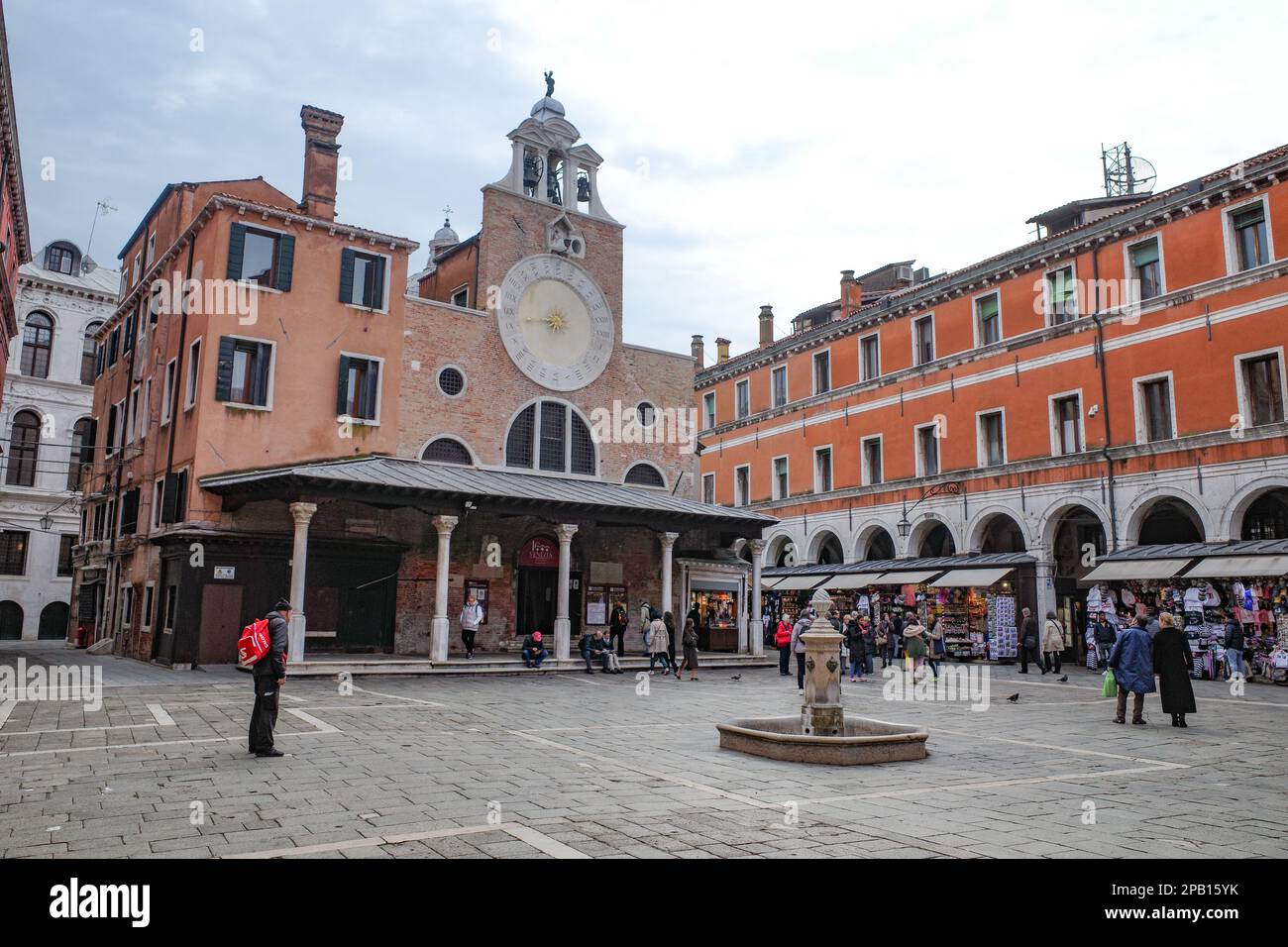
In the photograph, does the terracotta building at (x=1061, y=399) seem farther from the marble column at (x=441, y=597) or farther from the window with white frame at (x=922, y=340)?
the marble column at (x=441, y=597)

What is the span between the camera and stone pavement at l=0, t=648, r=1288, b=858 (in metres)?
5.84

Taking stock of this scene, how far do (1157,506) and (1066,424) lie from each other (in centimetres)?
340

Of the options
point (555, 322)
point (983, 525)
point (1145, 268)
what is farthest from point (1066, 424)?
point (555, 322)

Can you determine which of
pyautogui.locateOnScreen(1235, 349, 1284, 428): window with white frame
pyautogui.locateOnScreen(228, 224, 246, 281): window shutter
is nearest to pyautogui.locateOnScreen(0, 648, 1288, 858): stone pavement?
pyautogui.locateOnScreen(1235, 349, 1284, 428): window with white frame

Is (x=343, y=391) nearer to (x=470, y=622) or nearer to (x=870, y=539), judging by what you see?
(x=470, y=622)

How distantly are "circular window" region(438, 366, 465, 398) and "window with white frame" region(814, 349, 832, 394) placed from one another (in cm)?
1624

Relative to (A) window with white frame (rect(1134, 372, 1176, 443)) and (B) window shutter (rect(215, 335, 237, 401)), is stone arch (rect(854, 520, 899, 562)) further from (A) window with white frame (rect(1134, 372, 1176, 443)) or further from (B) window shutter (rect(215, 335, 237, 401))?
(B) window shutter (rect(215, 335, 237, 401))

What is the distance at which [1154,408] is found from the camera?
24.8m

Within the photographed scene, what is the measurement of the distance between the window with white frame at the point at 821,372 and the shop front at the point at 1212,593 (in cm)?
1379

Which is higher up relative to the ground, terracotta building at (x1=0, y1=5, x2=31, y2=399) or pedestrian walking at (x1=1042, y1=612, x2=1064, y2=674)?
terracotta building at (x1=0, y1=5, x2=31, y2=399)

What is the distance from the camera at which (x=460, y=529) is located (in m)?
23.5

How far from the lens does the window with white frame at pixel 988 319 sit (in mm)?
29234
